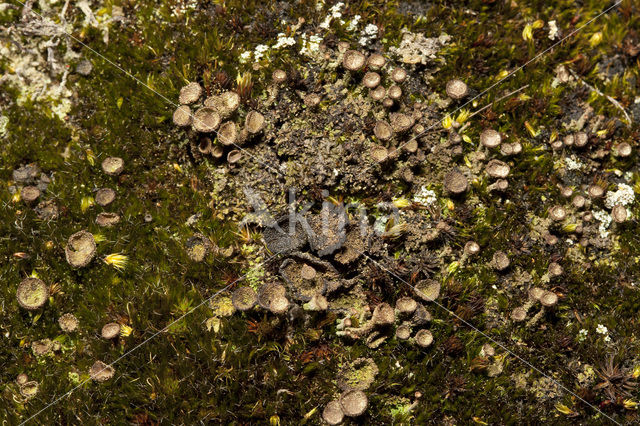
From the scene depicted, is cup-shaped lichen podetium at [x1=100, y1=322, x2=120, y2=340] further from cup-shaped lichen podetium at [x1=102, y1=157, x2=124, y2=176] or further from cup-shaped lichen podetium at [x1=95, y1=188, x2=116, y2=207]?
cup-shaped lichen podetium at [x1=102, y1=157, x2=124, y2=176]

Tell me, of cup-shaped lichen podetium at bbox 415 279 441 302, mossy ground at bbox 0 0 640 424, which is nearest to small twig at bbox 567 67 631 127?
mossy ground at bbox 0 0 640 424

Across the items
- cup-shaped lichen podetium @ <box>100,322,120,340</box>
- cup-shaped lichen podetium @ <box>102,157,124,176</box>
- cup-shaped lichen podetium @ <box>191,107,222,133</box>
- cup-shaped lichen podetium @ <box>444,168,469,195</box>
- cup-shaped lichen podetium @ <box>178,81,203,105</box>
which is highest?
cup-shaped lichen podetium @ <box>178,81,203,105</box>

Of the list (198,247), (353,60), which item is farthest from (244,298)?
(353,60)

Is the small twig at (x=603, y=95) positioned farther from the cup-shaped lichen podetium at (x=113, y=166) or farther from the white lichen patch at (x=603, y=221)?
the cup-shaped lichen podetium at (x=113, y=166)

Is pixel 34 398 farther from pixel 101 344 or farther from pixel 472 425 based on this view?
pixel 472 425

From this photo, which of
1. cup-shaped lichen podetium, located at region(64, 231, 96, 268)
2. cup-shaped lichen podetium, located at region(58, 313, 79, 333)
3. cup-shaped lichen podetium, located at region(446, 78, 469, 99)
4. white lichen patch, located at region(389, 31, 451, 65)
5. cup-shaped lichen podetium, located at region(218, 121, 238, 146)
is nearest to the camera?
cup-shaped lichen podetium, located at region(58, 313, 79, 333)

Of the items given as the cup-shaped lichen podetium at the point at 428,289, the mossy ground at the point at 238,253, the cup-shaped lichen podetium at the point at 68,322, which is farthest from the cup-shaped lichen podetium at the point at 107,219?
the cup-shaped lichen podetium at the point at 428,289

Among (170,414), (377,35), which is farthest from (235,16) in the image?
(170,414)
